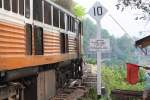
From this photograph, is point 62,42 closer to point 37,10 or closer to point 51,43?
point 51,43

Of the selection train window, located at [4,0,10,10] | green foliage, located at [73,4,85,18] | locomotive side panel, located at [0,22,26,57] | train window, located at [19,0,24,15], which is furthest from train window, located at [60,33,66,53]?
green foliage, located at [73,4,85,18]

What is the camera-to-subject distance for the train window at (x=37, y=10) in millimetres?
15155

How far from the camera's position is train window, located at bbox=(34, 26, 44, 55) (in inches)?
605

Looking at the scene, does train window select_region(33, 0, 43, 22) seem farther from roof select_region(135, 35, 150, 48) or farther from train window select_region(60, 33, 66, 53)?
train window select_region(60, 33, 66, 53)

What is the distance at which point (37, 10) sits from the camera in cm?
1562

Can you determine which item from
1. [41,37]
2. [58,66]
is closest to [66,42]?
[58,66]

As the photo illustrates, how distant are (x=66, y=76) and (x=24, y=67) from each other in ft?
35.3

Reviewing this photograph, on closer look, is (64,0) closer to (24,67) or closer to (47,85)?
(47,85)

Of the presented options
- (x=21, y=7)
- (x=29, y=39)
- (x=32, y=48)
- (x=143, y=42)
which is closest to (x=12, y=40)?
(x=21, y=7)

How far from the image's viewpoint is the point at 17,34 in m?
13.0

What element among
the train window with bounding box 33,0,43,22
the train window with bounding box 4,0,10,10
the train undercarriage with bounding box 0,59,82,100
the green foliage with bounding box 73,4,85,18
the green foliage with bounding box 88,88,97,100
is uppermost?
the green foliage with bounding box 73,4,85,18

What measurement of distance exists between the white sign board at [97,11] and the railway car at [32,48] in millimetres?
1251

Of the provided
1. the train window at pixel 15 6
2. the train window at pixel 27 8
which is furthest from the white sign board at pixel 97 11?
the train window at pixel 15 6

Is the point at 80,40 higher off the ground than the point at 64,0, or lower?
lower
